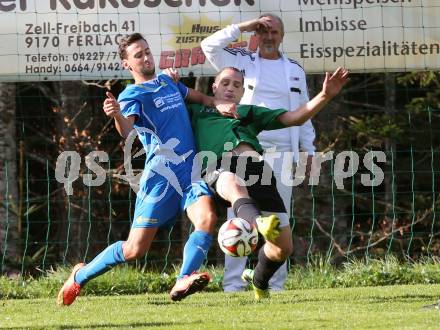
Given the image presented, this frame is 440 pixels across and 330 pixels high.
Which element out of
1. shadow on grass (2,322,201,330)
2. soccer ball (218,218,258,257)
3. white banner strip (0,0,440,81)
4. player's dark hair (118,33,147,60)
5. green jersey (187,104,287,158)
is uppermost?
white banner strip (0,0,440,81)

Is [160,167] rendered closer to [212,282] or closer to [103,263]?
[103,263]

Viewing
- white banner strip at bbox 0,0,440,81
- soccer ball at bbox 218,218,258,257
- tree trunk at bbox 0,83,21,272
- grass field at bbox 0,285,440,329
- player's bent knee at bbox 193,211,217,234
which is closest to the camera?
grass field at bbox 0,285,440,329

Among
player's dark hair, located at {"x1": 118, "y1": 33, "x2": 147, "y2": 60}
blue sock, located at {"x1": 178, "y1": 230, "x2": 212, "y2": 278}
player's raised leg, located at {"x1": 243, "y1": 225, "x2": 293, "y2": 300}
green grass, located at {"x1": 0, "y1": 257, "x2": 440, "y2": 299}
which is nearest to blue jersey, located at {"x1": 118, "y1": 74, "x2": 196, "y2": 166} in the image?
player's dark hair, located at {"x1": 118, "y1": 33, "x2": 147, "y2": 60}

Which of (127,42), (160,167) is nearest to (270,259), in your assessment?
(160,167)

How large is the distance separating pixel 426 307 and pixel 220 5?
178 inches

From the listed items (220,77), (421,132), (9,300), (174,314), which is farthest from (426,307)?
(421,132)

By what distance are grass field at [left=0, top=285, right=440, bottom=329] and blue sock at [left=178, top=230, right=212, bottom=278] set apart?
30cm

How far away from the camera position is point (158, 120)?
786cm

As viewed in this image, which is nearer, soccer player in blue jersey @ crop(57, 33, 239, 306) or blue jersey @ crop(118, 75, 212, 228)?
soccer player in blue jersey @ crop(57, 33, 239, 306)

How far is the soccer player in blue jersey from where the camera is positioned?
764cm

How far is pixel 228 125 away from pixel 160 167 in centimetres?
57

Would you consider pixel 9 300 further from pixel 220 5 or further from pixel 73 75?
pixel 220 5

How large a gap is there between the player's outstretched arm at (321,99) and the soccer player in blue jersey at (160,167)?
0.42m

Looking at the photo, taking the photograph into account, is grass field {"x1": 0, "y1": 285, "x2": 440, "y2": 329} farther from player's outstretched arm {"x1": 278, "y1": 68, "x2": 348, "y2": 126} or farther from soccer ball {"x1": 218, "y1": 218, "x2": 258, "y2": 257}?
player's outstretched arm {"x1": 278, "y1": 68, "x2": 348, "y2": 126}
